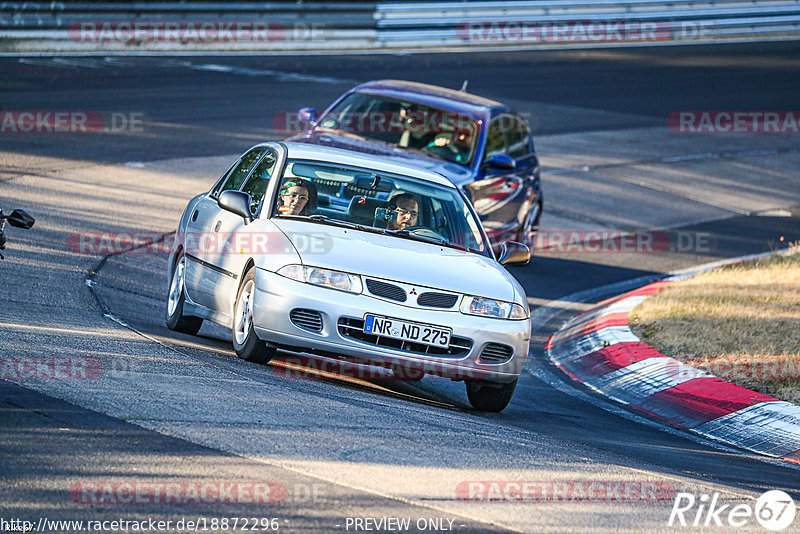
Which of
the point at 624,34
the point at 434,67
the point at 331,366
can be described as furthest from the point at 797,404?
the point at 624,34

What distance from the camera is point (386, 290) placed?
7.66 m

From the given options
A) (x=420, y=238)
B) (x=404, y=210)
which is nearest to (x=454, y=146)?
(x=404, y=210)

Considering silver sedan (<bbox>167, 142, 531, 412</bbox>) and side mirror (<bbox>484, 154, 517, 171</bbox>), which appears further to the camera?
side mirror (<bbox>484, 154, 517, 171</bbox>)

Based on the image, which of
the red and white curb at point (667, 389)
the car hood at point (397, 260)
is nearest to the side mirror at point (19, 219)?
the car hood at point (397, 260)

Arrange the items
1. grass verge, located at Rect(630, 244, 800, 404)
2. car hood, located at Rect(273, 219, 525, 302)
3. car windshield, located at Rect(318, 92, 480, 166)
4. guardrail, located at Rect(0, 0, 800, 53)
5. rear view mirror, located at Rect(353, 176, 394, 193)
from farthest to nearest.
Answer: guardrail, located at Rect(0, 0, 800, 53) < car windshield, located at Rect(318, 92, 480, 166) < grass verge, located at Rect(630, 244, 800, 404) < rear view mirror, located at Rect(353, 176, 394, 193) < car hood, located at Rect(273, 219, 525, 302)

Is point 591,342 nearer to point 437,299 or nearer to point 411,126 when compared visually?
point 411,126

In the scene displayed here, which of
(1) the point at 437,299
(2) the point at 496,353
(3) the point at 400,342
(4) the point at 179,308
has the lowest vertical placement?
(4) the point at 179,308

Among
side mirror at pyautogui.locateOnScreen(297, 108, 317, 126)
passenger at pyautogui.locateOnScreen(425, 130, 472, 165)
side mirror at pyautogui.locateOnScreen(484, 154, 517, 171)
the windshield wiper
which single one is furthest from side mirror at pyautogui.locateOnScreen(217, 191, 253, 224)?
side mirror at pyautogui.locateOnScreen(297, 108, 317, 126)

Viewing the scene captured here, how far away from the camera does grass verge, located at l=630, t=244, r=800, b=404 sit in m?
9.84

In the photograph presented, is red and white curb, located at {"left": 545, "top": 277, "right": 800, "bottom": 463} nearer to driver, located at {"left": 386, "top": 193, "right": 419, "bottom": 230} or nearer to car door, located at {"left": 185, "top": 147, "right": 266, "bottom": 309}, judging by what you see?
driver, located at {"left": 386, "top": 193, "right": 419, "bottom": 230}

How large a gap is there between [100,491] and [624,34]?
33.5m

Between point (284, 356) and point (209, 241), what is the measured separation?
3.29 ft

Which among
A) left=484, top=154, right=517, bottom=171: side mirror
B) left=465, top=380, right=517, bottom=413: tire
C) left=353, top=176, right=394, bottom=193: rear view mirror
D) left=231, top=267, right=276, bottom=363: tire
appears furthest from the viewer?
left=484, top=154, right=517, bottom=171: side mirror

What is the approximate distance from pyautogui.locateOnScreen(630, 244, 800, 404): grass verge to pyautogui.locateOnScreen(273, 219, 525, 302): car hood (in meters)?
2.63
